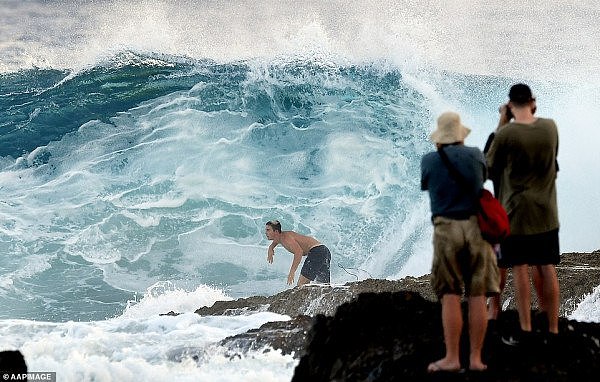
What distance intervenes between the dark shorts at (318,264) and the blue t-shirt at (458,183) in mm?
11004

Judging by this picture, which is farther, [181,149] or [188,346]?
[181,149]

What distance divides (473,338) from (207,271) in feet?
66.7

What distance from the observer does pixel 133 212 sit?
82.9ft

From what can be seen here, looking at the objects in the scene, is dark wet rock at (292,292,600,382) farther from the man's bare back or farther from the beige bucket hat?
the man's bare back

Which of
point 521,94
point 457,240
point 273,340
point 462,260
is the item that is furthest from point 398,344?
point 273,340

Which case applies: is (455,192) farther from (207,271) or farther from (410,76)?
(410,76)

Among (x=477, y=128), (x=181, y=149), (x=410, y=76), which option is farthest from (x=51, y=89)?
(x=477, y=128)

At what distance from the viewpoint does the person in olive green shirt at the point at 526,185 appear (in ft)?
16.3

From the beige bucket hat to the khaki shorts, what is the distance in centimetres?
44

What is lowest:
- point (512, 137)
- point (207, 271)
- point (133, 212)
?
point (207, 271)

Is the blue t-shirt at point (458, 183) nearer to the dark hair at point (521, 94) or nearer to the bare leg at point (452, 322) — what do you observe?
the bare leg at point (452, 322)

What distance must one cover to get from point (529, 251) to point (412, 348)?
94 centimetres

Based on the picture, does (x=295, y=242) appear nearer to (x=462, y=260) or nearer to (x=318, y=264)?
(x=318, y=264)

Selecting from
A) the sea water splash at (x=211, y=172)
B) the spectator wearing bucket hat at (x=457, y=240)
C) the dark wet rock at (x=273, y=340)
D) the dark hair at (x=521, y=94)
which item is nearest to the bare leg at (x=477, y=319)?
the spectator wearing bucket hat at (x=457, y=240)
